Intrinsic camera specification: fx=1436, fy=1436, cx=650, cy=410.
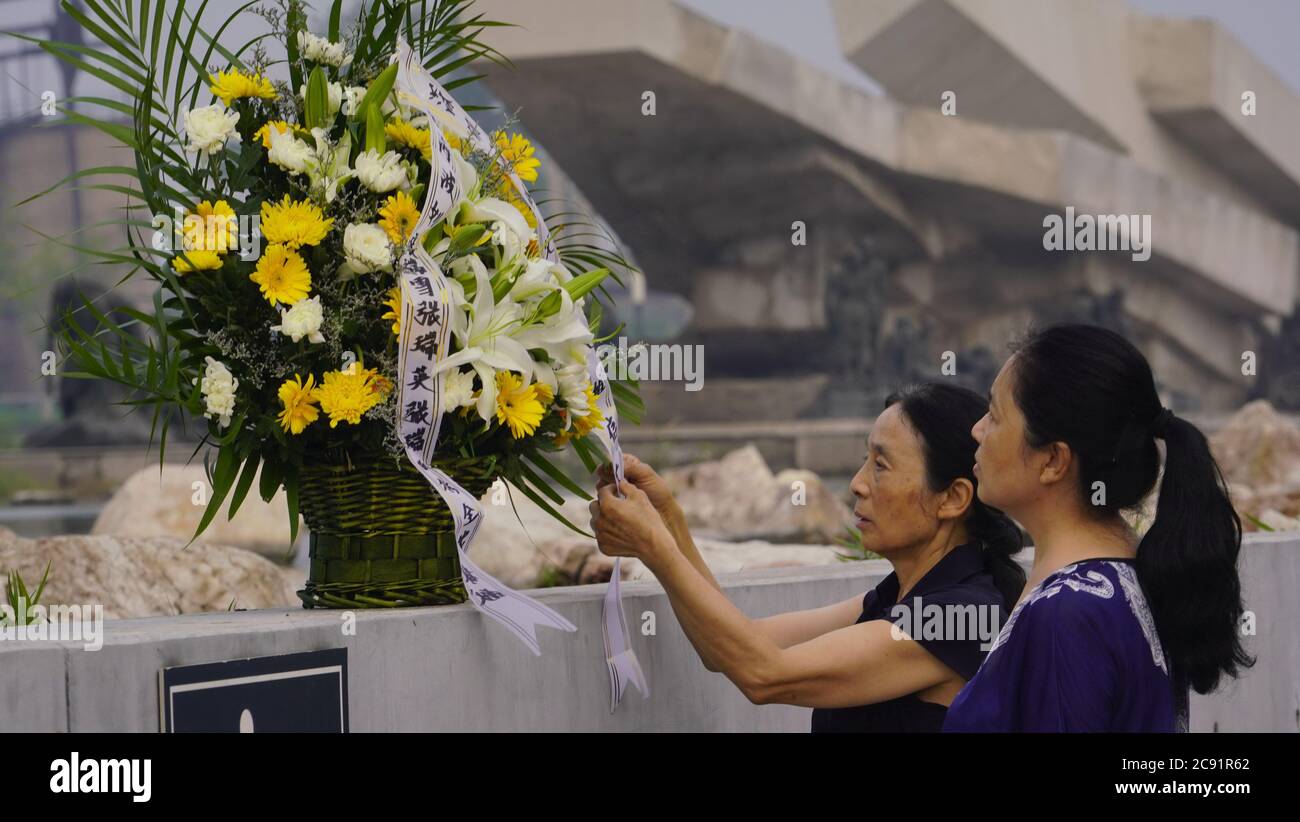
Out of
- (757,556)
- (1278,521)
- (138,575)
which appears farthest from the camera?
(757,556)

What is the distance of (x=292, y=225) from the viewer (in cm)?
202

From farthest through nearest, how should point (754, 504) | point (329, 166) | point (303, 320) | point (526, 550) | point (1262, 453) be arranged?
point (754, 504), point (1262, 453), point (526, 550), point (329, 166), point (303, 320)

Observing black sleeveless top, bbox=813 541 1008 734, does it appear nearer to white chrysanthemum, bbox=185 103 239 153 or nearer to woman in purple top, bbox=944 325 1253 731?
woman in purple top, bbox=944 325 1253 731

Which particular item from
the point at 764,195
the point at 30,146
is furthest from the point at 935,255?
the point at 30,146

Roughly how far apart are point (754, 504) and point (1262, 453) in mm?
A: 3133

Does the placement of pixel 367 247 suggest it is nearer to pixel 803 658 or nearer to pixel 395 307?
pixel 395 307

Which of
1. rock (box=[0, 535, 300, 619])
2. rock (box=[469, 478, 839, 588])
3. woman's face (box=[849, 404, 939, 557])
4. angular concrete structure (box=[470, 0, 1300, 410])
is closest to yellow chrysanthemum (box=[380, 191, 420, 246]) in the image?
woman's face (box=[849, 404, 939, 557])

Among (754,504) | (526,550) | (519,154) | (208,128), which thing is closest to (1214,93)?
(754,504)

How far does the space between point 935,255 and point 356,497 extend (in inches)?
821

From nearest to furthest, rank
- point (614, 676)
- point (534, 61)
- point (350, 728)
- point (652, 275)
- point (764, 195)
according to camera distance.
Answer: point (350, 728) → point (614, 676) → point (534, 61) → point (764, 195) → point (652, 275)

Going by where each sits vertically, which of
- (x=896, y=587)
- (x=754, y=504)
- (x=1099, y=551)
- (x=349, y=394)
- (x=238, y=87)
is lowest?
(x=754, y=504)

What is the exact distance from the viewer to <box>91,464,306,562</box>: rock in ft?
22.4
